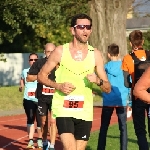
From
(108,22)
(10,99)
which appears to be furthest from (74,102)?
(108,22)

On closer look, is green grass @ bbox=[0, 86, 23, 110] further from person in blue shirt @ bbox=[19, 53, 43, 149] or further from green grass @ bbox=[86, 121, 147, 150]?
person in blue shirt @ bbox=[19, 53, 43, 149]

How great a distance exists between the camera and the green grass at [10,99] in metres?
27.6

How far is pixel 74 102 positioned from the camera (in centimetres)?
805

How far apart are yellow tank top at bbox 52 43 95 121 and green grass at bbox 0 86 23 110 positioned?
62.3ft

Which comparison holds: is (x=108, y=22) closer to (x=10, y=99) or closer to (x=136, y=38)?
(x=10, y=99)

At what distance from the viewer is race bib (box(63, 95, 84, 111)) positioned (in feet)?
26.5

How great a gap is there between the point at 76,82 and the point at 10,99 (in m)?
21.5

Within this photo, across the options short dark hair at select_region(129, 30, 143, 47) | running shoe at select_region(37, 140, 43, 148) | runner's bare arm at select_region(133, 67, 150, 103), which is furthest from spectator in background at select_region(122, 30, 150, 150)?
running shoe at select_region(37, 140, 43, 148)

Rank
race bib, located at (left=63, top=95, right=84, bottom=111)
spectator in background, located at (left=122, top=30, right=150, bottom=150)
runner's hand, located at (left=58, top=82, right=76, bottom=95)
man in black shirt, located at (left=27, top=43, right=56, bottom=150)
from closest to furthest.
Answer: runner's hand, located at (left=58, top=82, right=76, bottom=95) < race bib, located at (left=63, top=95, right=84, bottom=111) < spectator in background, located at (left=122, top=30, right=150, bottom=150) < man in black shirt, located at (left=27, top=43, right=56, bottom=150)

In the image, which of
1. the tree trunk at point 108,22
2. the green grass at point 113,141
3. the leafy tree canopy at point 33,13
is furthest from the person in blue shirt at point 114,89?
the tree trunk at point 108,22

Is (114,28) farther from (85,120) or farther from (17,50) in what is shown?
(85,120)

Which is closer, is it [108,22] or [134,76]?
[134,76]

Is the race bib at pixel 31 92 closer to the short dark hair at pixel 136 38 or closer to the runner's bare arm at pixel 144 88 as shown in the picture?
the short dark hair at pixel 136 38

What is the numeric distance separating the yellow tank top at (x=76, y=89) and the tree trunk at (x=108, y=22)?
25.5 meters
